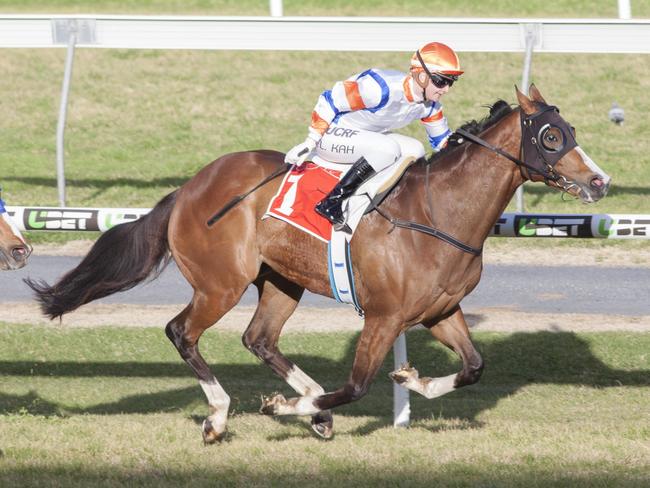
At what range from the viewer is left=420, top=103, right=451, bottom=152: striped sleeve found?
6.68 m

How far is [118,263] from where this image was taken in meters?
7.19

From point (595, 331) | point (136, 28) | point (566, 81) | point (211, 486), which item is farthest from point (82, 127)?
point (211, 486)

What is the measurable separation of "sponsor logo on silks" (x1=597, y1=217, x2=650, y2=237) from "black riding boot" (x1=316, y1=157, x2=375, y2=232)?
1707 mm

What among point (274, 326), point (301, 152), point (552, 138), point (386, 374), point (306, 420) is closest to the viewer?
point (552, 138)

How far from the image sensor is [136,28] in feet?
39.3

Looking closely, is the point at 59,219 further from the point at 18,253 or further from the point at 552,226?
the point at 552,226

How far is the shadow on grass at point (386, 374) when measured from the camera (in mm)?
7820

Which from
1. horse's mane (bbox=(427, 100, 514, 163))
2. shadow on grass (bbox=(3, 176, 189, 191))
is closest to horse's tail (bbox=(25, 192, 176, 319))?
horse's mane (bbox=(427, 100, 514, 163))

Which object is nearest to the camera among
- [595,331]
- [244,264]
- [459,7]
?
[244,264]

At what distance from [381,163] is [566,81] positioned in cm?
1254

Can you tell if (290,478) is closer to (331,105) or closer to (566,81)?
(331,105)

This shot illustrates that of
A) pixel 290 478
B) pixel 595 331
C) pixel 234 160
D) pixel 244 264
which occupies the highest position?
pixel 234 160

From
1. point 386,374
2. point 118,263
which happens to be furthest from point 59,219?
point 386,374

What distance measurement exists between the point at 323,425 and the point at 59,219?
2298 mm
